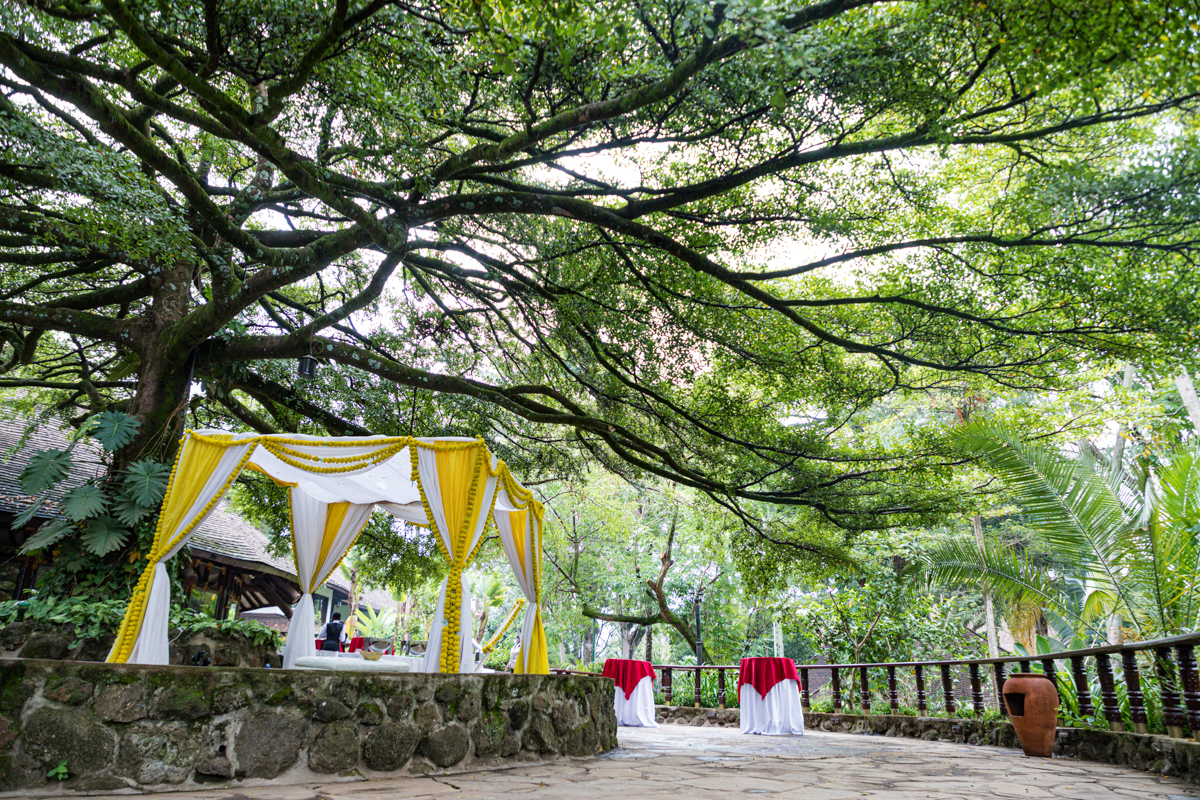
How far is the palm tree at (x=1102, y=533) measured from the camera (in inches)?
246

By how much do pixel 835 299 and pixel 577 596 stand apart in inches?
577

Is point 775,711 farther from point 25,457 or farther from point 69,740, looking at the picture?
point 25,457

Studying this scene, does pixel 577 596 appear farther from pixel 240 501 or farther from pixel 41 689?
pixel 41 689

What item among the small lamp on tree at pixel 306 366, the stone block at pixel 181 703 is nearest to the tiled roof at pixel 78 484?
the small lamp on tree at pixel 306 366

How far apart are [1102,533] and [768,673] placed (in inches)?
170

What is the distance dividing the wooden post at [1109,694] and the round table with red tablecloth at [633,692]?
6206mm

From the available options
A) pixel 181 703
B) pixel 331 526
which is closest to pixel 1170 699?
pixel 181 703

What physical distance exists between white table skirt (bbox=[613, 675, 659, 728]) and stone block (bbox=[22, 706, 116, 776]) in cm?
794

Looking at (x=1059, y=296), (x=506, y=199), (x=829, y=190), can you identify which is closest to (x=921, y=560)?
(x=1059, y=296)

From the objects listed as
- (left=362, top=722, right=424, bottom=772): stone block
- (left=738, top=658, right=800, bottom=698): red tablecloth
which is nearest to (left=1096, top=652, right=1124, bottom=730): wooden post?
(left=738, top=658, right=800, bottom=698): red tablecloth

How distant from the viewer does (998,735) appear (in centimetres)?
714

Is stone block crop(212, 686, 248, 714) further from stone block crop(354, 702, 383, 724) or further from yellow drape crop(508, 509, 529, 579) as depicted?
yellow drape crop(508, 509, 529, 579)

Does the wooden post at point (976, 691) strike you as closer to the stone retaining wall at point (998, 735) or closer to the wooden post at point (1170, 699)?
the stone retaining wall at point (998, 735)

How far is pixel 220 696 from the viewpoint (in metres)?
3.84
